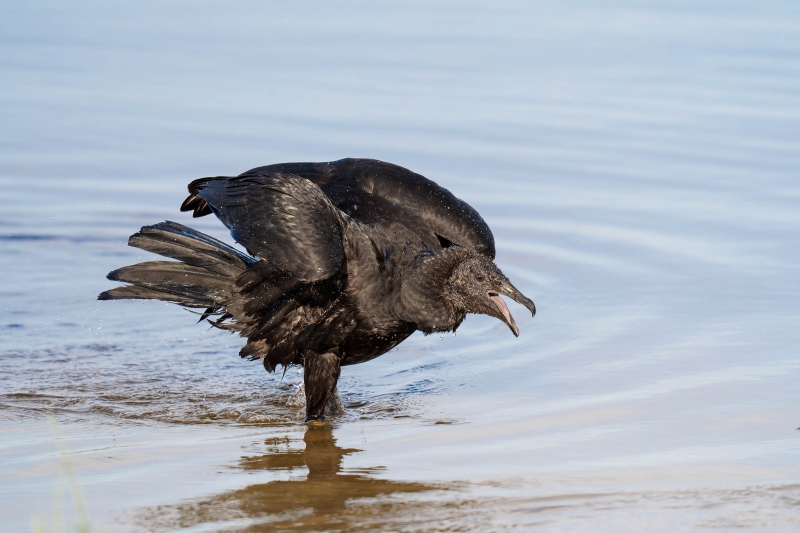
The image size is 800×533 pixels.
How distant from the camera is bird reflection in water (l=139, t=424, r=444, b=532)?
13.6 feet

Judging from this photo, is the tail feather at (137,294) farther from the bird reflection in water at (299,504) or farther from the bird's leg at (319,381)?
the bird reflection in water at (299,504)

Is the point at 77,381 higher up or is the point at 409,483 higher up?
the point at 77,381

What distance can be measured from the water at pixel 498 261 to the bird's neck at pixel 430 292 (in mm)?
472

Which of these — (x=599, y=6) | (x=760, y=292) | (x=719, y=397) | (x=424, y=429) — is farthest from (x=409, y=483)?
(x=599, y=6)

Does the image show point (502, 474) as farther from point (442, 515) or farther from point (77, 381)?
point (77, 381)

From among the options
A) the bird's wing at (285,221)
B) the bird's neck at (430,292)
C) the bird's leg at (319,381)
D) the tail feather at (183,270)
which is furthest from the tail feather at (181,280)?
the bird's neck at (430,292)

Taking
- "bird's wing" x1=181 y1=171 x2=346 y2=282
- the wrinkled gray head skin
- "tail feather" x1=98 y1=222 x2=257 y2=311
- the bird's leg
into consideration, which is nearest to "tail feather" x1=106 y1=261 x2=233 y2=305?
"tail feather" x1=98 y1=222 x2=257 y2=311

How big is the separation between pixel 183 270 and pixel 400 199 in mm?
1125

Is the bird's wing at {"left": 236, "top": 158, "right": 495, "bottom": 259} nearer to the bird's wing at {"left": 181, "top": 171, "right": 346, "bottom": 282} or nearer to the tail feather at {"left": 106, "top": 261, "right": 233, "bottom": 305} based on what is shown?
the bird's wing at {"left": 181, "top": 171, "right": 346, "bottom": 282}

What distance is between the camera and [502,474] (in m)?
4.70

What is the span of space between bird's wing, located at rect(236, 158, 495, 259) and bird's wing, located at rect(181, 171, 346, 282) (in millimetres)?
402

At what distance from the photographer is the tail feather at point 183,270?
19.4ft

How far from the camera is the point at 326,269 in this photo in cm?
543

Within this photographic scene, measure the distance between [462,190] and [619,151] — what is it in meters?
1.67
